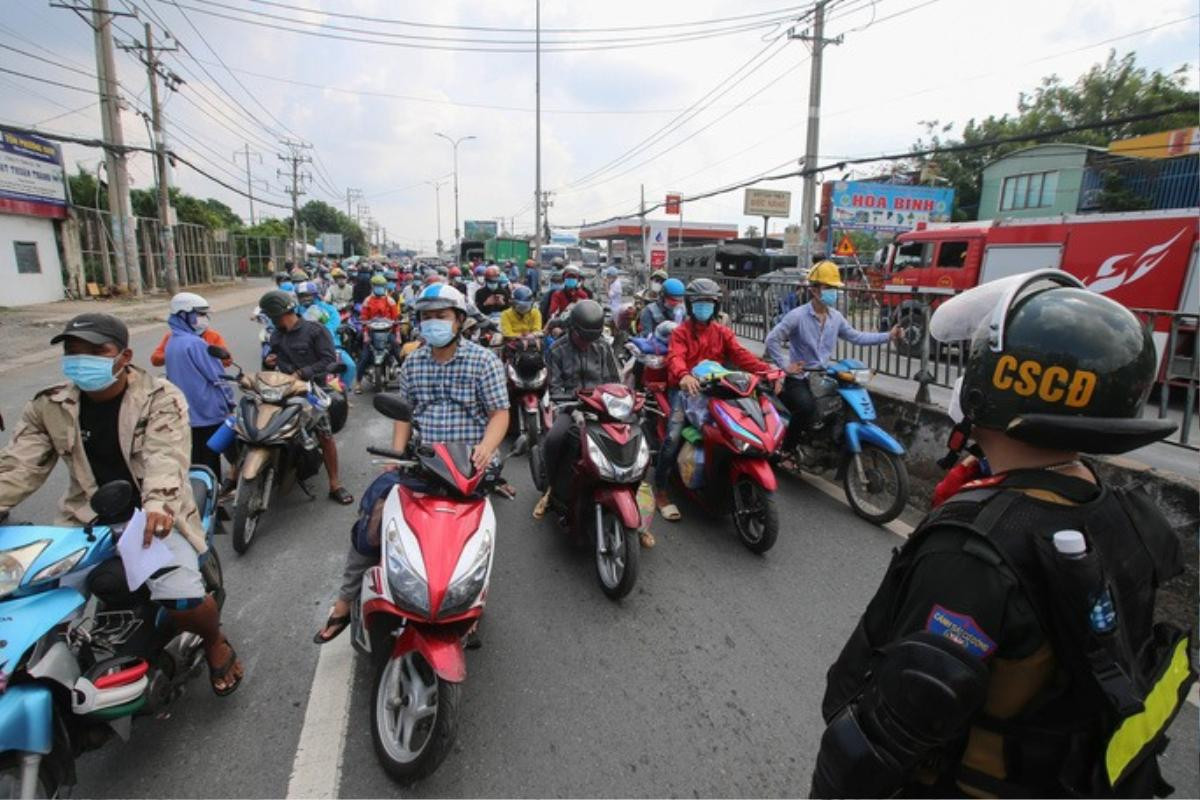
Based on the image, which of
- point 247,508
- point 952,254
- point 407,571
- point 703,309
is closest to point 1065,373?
point 407,571

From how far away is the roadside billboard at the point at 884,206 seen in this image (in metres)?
25.6

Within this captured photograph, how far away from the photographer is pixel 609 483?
147 inches

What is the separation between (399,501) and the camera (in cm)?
265

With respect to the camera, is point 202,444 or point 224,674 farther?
point 202,444

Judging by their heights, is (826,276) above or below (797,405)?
above

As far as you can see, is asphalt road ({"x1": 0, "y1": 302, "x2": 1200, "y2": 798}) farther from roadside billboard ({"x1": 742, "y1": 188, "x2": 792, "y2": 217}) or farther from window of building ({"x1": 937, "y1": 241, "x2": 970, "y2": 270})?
roadside billboard ({"x1": 742, "y1": 188, "x2": 792, "y2": 217})

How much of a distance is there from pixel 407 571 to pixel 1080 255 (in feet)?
44.5

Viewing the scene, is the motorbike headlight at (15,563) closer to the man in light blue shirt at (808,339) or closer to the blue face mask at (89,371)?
the blue face mask at (89,371)

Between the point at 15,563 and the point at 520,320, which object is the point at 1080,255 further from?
the point at 15,563

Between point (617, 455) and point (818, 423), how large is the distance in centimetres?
216

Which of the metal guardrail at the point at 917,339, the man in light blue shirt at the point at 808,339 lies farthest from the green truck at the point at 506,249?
the man in light blue shirt at the point at 808,339

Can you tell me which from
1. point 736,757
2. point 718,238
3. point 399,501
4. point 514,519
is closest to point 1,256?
point 514,519

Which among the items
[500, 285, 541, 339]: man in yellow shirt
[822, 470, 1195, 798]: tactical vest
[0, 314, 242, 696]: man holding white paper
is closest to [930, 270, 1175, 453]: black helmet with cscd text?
[822, 470, 1195, 798]: tactical vest

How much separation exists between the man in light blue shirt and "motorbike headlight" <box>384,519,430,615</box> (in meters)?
3.68
